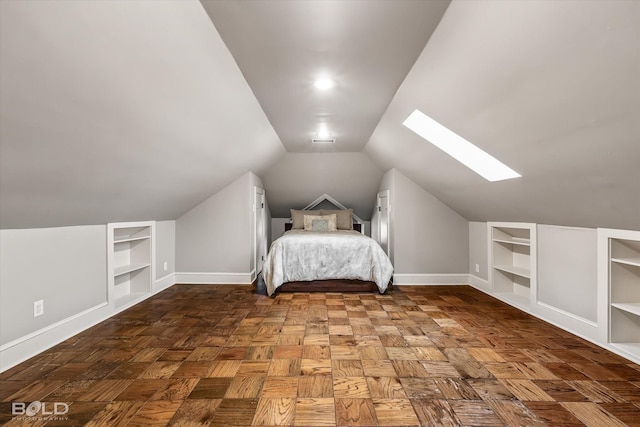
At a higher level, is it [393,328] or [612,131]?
[612,131]

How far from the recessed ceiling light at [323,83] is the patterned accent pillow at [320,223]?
3.40m

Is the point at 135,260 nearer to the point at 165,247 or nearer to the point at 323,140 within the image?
the point at 165,247

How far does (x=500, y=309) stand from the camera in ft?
11.1

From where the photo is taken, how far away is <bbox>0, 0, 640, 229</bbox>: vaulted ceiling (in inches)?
49.9

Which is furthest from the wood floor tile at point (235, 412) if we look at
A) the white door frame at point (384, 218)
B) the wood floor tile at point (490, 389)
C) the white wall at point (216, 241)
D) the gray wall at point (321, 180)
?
the gray wall at point (321, 180)

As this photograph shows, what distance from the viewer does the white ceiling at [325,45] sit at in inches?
59.7

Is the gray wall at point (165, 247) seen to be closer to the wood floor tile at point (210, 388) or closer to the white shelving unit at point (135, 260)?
the white shelving unit at point (135, 260)

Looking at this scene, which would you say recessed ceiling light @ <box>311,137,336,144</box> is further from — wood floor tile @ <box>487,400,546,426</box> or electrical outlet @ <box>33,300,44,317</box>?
wood floor tile @ <box>487,400,546,426</box>

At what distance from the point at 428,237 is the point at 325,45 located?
338 cm

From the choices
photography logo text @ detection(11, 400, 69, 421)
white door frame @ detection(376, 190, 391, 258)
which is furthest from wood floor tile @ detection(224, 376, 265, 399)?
white door frame @ detection(376, 190, 391, 258)

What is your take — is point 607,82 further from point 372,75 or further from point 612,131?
point 372,75

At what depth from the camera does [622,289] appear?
7.94ft

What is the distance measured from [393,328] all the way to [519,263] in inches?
83.4

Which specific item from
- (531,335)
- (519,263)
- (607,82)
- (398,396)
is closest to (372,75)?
(607,82)
